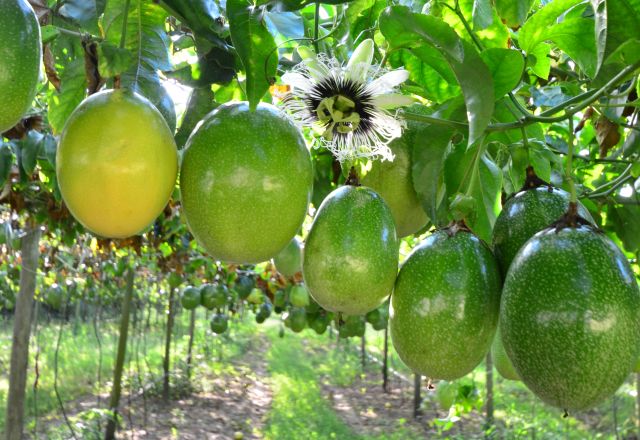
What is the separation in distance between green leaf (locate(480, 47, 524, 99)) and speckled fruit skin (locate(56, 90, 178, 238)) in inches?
22.8

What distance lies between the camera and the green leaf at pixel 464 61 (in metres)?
0.89

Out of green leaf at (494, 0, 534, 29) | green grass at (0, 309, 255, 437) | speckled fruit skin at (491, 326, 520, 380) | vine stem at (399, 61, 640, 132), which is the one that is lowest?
Result: green grass at (0, 309, 255, 437)

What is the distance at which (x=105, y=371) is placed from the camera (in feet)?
38.9

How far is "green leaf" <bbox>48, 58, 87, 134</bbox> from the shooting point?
48.1 inches

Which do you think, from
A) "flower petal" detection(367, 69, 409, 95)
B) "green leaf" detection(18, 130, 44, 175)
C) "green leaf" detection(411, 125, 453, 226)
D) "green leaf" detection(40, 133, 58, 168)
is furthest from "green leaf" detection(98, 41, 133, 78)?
"green leaf" detection(18, 130, 44, 175)

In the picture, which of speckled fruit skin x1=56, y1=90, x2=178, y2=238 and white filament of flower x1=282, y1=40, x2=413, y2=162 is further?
white filament of flower x1=282, y1=40, x2=413, y2=162

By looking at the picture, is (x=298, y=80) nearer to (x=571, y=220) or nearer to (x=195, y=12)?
(x=195, y=12)

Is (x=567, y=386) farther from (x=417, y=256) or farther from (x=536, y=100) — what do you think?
(x=536, y=100)

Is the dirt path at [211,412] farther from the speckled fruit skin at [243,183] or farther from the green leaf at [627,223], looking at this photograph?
the speckled fruit skin at [243,183]

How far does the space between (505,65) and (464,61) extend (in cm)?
14

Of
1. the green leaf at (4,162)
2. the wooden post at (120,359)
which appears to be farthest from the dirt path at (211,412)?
the green leaf at (4,162)

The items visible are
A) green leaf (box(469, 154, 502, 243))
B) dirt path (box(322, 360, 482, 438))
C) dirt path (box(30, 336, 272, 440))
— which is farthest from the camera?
dirt path (box(322, 360, 482, 438))

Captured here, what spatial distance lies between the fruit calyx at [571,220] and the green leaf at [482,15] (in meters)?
0.50

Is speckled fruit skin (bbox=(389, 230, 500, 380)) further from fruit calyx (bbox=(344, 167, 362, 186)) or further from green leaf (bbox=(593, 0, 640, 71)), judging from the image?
green leaf (bbox=(593, 0, 640, 71))
